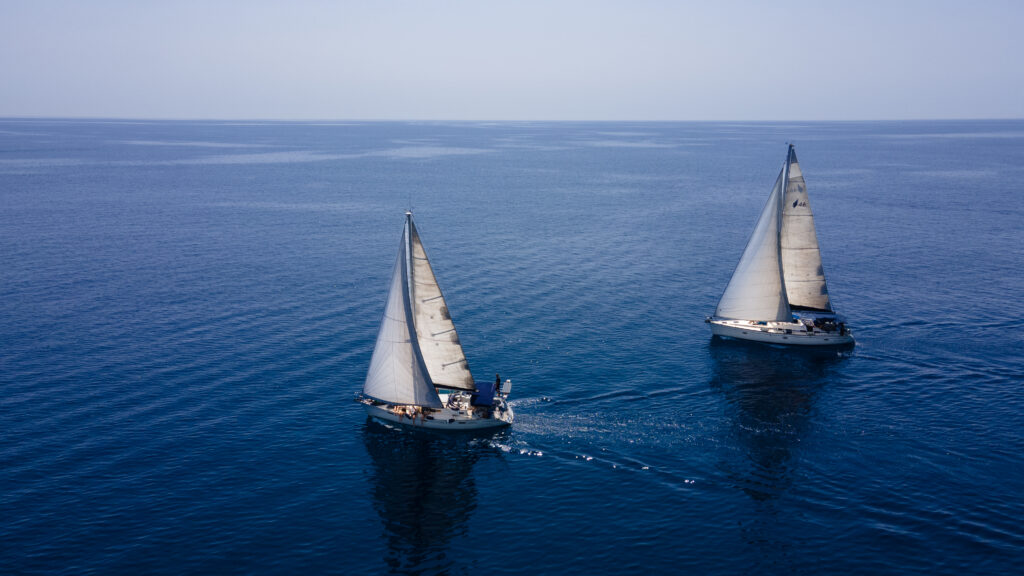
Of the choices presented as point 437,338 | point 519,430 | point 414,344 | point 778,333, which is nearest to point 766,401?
point 778,333

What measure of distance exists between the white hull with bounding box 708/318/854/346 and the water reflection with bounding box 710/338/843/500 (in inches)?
39.8

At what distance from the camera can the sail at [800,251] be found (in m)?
82.5

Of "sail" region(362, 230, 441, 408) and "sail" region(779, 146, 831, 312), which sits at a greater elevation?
"sail" region(779, 146, 831, 312)

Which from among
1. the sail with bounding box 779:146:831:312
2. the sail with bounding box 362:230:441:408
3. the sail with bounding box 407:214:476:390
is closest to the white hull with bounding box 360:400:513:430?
the sail with bounding box 362:230:441:408

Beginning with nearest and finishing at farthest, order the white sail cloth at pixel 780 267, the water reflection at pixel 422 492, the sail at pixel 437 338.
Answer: the water reflection at pixel 422 492, the sail at pixel 437 338, the white sail cloth at pixel 780 267

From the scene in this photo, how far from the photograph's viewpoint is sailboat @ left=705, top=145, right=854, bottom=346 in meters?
83.2

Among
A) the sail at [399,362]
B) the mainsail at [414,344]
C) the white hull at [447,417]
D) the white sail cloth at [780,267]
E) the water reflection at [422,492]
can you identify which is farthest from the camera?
the white sail cloth at [780,267]

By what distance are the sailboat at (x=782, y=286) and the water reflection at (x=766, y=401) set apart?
178cm

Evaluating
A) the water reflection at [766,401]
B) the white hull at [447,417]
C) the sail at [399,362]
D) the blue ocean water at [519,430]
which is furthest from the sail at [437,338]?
the water reflection at [766,401]

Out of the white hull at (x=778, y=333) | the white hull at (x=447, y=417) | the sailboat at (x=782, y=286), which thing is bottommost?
the white hull at (x=447, y=417)

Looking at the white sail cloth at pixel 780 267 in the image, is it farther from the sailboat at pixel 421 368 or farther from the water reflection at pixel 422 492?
the water reflection at pixel 422 492

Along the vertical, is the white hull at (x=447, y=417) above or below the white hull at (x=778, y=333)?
below

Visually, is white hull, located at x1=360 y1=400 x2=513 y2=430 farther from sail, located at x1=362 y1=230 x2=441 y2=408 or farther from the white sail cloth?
the white sail cloth

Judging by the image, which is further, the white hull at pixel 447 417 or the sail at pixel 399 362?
the white hull at pixel 447 417
